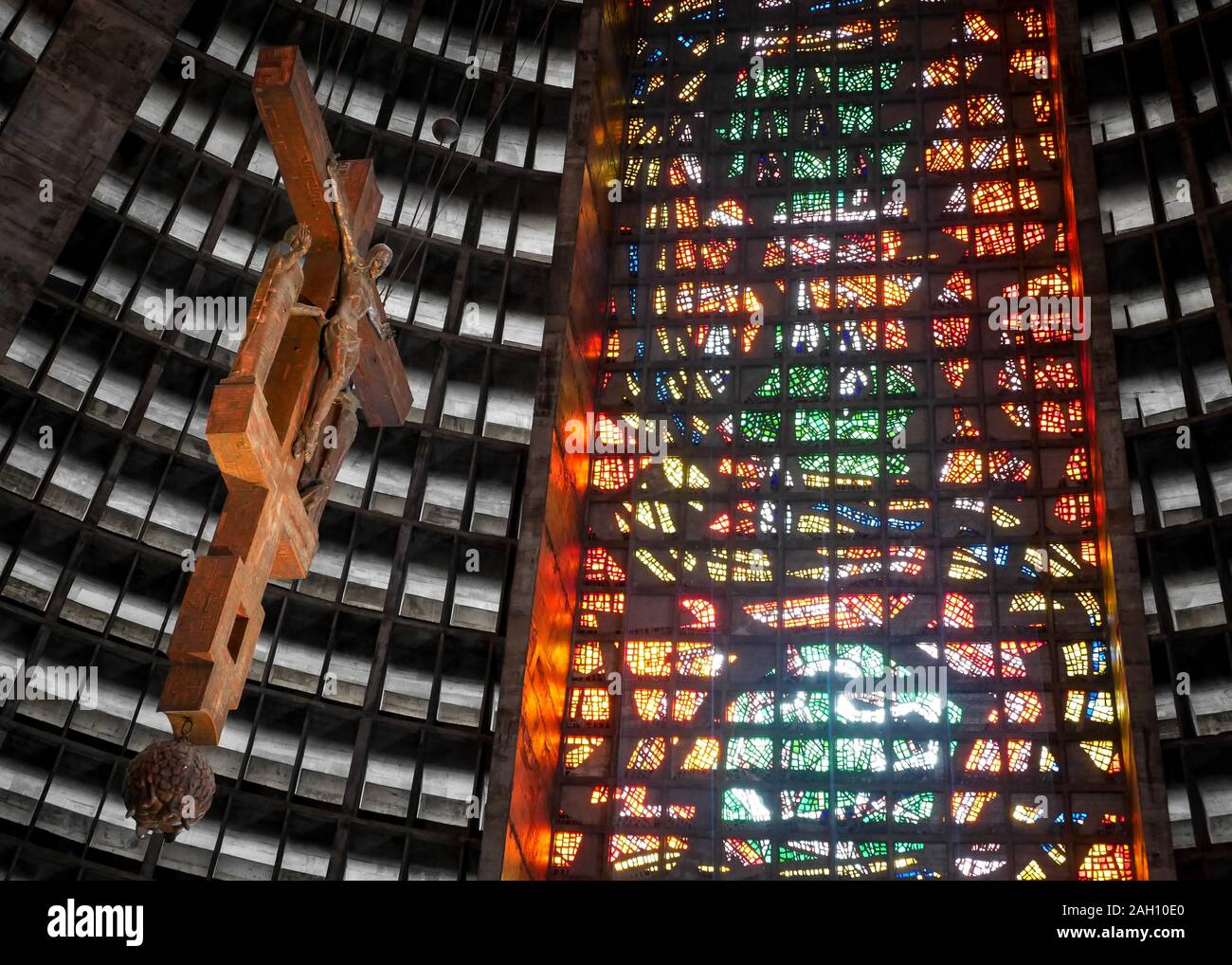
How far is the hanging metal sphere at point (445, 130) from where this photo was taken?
13.6 metres

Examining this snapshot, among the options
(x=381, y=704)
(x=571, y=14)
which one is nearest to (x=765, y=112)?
(x=571, y=14)

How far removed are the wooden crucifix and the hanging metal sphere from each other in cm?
472

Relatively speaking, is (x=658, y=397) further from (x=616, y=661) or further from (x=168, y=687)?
(x=168, y=687)

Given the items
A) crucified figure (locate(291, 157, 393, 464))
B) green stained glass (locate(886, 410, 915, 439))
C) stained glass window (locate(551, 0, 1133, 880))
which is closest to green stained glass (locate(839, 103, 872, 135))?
stained glass window (locate(551, 0, 1133, 880))

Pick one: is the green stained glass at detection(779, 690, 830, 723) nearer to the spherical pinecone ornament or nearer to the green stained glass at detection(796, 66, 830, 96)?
the green stained glass at detection(796, 66, 830, 96)

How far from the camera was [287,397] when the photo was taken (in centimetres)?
783

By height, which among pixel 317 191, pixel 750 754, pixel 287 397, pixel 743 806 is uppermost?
pixel 317 191

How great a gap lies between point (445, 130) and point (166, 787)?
8978mm

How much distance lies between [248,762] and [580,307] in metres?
5.15

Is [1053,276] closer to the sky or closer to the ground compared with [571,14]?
closer to the ground

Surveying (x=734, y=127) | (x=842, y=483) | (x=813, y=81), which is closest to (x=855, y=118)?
(x=813, y=81)

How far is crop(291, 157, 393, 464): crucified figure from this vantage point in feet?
26.2

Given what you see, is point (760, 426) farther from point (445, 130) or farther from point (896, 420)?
point (445, 130)
